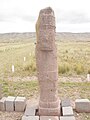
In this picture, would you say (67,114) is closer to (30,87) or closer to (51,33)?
(51,33)

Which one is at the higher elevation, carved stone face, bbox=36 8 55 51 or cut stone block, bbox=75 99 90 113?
carved stone face, bbox=36 8 55 51

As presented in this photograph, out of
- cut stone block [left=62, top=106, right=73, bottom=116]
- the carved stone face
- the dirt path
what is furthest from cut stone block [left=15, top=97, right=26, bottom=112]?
the dirt path

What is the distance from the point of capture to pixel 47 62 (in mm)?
7844

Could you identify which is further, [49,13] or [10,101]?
[10,101]

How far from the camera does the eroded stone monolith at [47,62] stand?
763 centimetres

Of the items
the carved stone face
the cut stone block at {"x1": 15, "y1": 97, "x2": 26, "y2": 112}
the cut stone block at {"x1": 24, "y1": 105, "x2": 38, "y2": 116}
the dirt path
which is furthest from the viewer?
the dirt path

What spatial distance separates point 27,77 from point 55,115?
22.3ft

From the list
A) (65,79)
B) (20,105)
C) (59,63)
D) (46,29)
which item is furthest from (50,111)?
(59,63)

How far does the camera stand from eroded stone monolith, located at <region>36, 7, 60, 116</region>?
7.63m

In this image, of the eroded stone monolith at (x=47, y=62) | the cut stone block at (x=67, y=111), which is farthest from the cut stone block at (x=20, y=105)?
the cut stone block at (x=67, y=111)

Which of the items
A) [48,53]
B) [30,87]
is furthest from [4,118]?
[30,87]

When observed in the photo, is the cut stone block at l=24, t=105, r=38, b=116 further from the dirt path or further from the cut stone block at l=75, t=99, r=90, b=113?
the dirt path

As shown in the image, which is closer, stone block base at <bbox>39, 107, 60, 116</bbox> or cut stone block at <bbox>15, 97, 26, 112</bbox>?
stone block base at <bbox>39, 107, 60, 116</bbox>

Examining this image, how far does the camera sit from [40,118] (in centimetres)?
779
